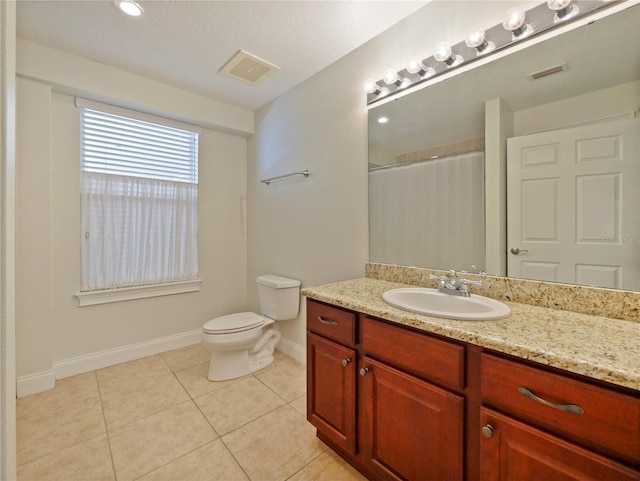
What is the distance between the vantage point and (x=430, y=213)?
5.16 ft

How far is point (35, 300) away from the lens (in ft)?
6.28

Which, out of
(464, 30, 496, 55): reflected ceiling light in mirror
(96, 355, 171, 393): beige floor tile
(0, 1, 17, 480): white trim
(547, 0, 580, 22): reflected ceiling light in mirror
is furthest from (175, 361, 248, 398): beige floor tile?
(547, 0, 580, 22): reflected ceiling light in mirror

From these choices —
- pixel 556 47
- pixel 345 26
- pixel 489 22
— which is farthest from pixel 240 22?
pixel 556 47

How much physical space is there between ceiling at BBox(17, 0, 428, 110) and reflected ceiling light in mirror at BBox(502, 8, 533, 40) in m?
0.55

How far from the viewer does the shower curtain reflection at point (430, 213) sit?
1.39 meters

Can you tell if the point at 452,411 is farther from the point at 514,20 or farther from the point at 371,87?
the point at 371,87

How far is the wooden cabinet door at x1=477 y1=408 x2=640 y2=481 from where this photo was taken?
0.67m

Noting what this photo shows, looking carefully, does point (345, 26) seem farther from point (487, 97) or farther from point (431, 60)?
point (487, 97)

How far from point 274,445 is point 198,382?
89cm

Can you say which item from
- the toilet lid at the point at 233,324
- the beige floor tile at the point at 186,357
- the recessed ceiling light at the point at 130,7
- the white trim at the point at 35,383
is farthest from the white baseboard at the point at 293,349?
the recessed ceiling light at the point at 130,7

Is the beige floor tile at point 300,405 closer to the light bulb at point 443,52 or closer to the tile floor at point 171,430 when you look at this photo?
the tile floor at point 171,430

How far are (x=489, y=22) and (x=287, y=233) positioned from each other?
1884mm

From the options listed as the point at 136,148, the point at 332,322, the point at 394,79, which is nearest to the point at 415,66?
the point at 394,79

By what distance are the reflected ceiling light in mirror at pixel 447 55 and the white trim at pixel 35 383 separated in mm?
3195
